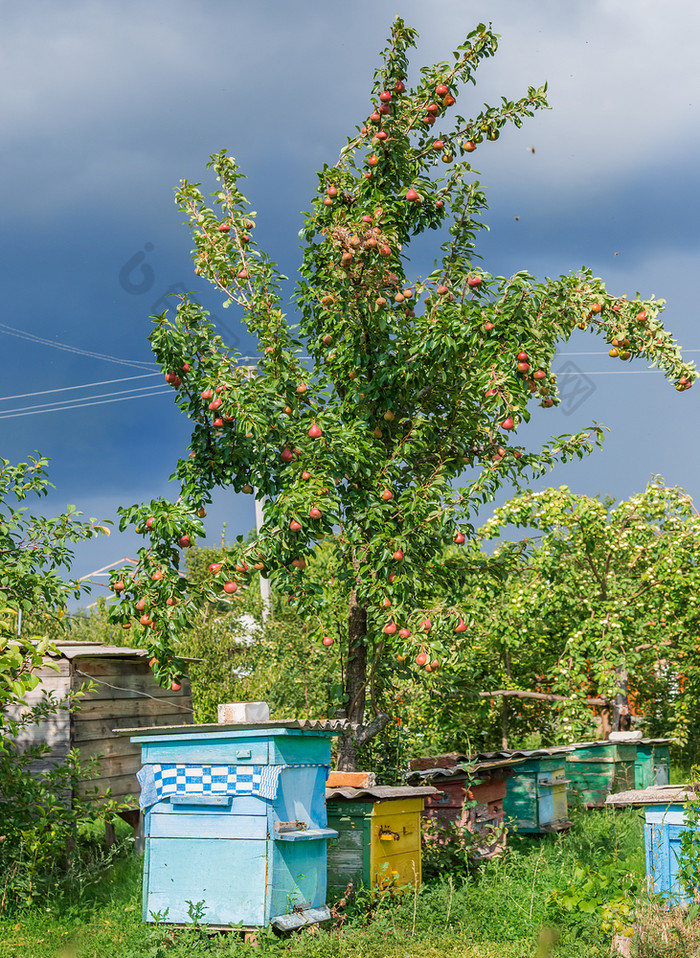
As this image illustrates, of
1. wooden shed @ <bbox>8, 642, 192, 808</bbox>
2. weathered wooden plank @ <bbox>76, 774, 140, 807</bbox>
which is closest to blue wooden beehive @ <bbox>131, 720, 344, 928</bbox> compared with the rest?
wooden shed @ <bbox>8, 642, 192, 808</bbox>

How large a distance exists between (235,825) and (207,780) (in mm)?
399

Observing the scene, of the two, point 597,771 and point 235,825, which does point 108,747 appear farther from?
point 597,771

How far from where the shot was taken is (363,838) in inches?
298

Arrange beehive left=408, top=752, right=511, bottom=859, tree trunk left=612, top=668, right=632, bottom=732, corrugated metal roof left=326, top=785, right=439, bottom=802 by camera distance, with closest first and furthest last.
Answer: corrugated metal roof left=326, top=785, right=439, bottom=802 → beehive left=408, top=752, right=511, bottom=859 → tree trunk left=612, top=668, right=632, bottom=732

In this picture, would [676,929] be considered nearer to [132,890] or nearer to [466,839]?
[466,839]

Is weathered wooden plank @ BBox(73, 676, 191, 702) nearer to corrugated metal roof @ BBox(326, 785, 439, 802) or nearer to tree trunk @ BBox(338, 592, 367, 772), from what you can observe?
tree trunk @ BBox(338, 592, 367, 772)

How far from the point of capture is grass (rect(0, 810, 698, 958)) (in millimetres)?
6223

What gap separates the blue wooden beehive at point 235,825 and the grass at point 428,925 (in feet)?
0.72

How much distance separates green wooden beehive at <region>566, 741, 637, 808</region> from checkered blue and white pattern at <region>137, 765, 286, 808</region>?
9.01m

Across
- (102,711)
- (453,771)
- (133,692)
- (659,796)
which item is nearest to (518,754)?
(453,771)

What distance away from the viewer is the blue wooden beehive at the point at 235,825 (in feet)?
20.9

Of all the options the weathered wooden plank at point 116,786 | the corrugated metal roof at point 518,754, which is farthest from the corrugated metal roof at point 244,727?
the corrugated metal roof at point 518,754

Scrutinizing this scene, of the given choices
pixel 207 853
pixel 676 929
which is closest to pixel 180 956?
pixel 207 853

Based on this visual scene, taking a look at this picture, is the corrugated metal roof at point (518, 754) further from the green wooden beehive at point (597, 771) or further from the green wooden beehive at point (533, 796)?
the green wooden beehive at point (597, 771)
